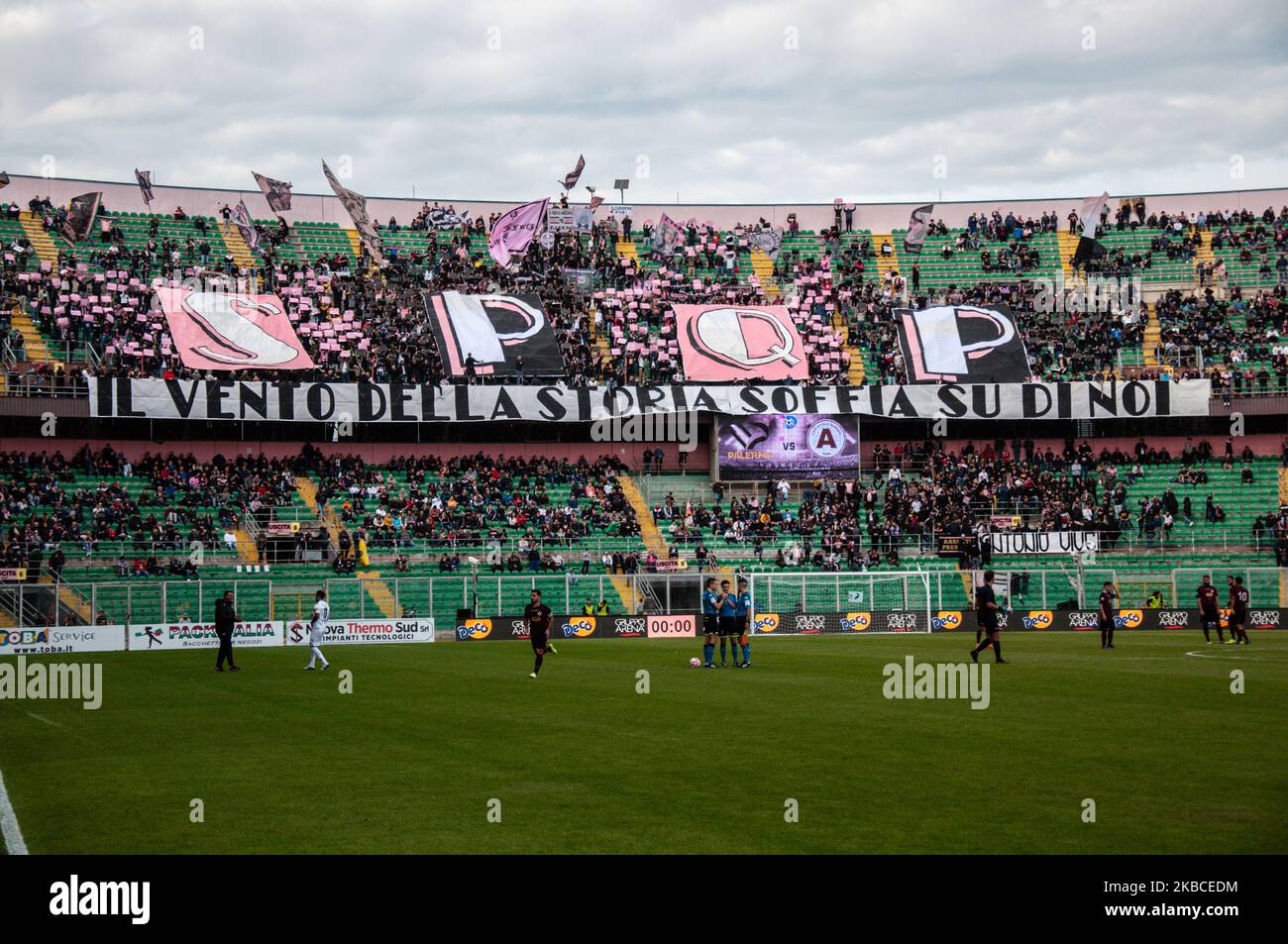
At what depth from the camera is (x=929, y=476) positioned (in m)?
62.0

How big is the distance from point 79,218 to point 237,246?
7396 millimetres

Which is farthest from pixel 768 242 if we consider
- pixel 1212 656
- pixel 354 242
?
pixel 1212 656

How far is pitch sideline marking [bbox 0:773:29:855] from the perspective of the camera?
11.7 meters

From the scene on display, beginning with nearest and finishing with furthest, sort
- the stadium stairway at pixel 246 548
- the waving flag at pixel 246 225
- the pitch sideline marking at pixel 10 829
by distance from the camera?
the pitch sideline marking at pixel 10 829
the stadium stairway at pixel 246 548
the waving flag at pixel 246 225

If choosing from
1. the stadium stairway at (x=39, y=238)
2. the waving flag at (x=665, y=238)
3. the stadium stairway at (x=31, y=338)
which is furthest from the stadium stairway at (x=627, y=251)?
the stadium stairway at (x=31, y=338)

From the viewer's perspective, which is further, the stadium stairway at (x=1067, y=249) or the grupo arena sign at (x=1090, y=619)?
the stadium stairway at (x=1067, y=249)

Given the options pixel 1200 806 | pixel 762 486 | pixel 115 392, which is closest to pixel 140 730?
pixel 1200 806

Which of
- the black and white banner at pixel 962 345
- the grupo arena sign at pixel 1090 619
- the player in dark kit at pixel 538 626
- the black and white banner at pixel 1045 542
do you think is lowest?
the grupo arena sign at pixel 1090 619

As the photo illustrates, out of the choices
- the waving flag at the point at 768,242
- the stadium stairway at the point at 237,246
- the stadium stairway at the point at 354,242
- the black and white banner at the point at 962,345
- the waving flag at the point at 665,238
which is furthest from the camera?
the waving flag at the point at 768,242

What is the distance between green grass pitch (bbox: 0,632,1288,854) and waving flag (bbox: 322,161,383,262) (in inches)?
1641

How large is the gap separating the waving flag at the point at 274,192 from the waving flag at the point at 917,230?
110 ft

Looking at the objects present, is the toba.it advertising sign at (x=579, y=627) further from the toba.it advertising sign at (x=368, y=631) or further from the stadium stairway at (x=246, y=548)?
the stadium stairway at (x=246, y=548)

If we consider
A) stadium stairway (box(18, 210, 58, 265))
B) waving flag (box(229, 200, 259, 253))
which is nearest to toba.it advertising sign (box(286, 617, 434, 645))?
stadium stairway (box(18, 210, 58, 265))

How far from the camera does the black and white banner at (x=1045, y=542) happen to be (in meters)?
56.0
